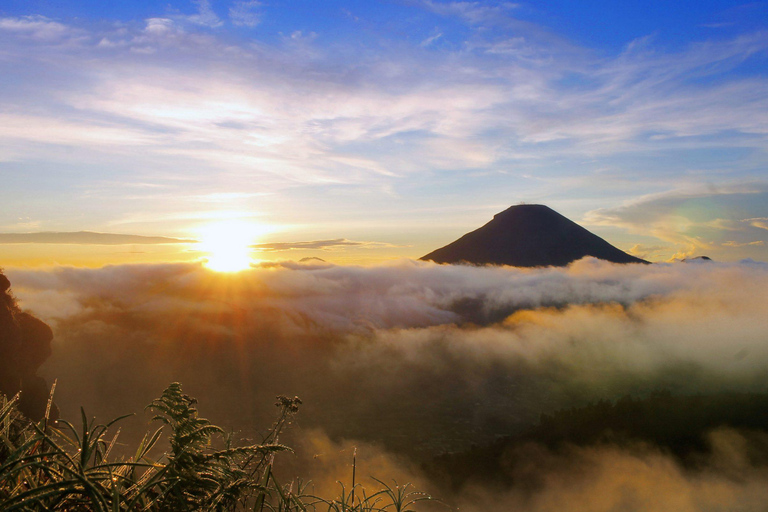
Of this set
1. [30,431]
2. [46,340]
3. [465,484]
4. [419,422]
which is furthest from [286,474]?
[30,431]

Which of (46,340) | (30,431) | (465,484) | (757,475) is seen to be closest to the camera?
(30,431)

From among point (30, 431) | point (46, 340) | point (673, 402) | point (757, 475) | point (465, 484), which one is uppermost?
point (30, 431)

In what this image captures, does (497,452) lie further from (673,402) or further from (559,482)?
(673,402)

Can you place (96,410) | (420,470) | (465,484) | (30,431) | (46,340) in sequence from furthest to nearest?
(96,410) < (420,470) < (465,484) < (46,340) < (30,431)

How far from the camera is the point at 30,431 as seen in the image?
12.0 ft

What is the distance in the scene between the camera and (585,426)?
570ft

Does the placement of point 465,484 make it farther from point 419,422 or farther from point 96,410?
point 96,410

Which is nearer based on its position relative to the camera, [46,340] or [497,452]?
[46,340]

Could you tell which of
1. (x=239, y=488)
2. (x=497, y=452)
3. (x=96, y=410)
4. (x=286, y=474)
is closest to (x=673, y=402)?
(x=497, y=452)

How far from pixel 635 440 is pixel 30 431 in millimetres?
181807

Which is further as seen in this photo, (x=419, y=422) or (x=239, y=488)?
(x=419, y=422)

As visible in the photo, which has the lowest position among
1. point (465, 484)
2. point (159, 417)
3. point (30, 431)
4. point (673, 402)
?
point (465, 484)

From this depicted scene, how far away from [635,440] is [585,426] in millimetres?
23121

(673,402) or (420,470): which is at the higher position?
(673,402)
